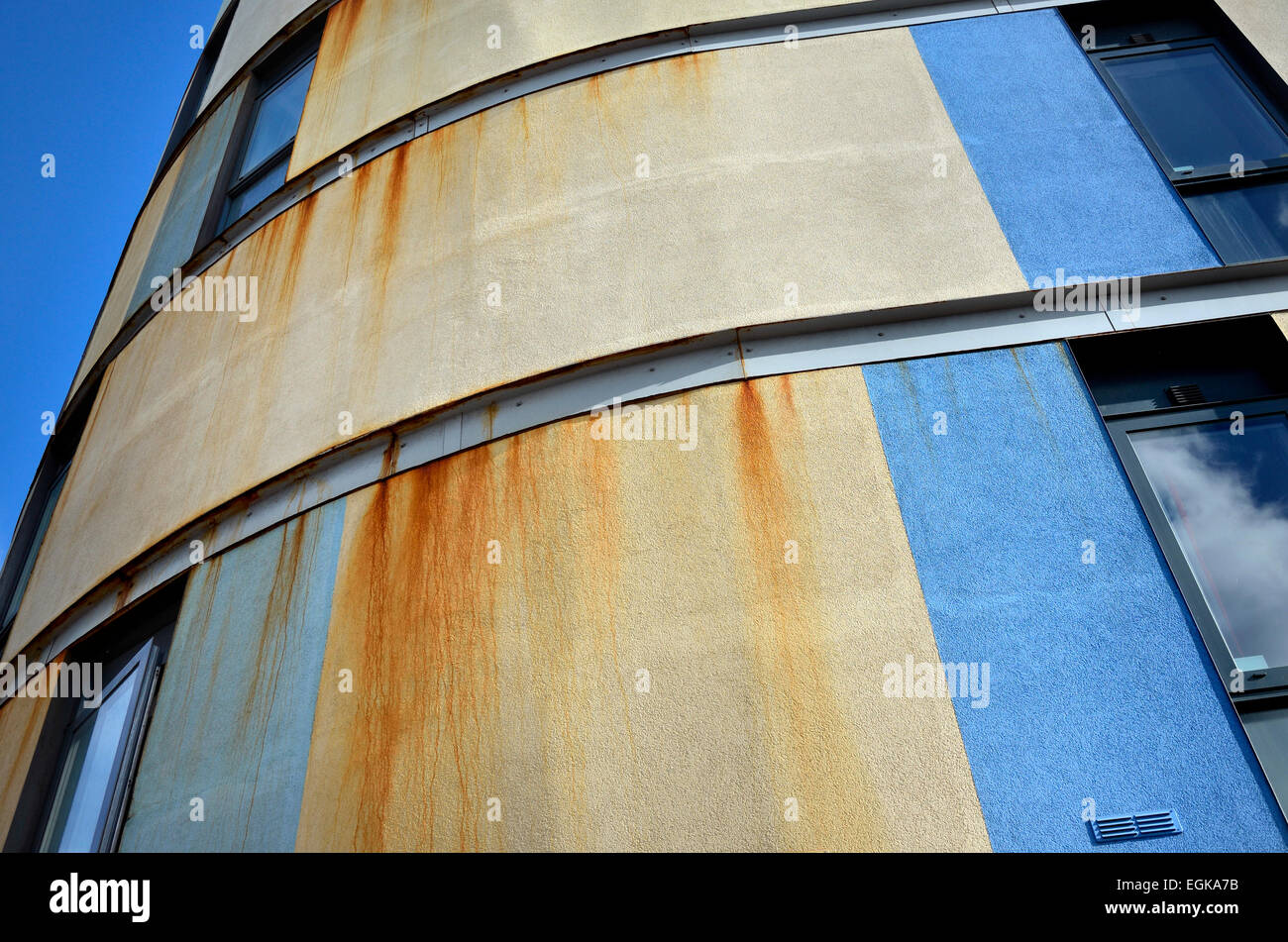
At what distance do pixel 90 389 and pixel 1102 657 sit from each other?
6790mm

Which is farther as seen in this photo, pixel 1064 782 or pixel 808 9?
pixel 808 9

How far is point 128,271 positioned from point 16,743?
156 inches

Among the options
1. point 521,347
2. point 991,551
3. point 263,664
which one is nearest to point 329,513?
point 263,664

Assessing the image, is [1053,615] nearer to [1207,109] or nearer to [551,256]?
[551,256]

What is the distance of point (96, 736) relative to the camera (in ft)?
16.6

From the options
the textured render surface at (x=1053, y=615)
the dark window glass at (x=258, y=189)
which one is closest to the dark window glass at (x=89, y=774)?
the dark window glass at (x=258, y=189)

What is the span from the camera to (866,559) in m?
3.92

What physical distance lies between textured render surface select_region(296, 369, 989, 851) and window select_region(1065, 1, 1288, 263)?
81.1 inches

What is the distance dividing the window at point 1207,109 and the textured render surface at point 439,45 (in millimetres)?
1587

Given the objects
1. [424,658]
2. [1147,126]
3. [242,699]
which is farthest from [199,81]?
[1147,126]

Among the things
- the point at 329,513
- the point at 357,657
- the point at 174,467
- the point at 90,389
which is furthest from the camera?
the point at 90,389

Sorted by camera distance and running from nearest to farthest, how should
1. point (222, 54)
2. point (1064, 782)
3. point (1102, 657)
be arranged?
1. point (1064, 782)
2. point (1102, 657)
3. point (222, 54)
